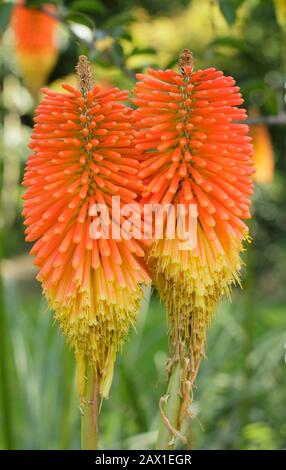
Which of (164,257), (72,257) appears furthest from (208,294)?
(72,257)

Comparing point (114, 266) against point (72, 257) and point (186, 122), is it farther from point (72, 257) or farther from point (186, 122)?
point (186, 122)

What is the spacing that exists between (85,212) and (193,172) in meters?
0.17

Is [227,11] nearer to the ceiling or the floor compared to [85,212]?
nearer to the ceiling

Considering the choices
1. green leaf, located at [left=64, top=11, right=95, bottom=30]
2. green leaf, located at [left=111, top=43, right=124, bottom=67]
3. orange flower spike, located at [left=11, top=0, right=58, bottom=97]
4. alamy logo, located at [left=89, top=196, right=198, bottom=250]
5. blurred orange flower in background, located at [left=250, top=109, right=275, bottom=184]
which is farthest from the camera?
blurred orange flower in background, located at [left=250, top=109, right=275, bottom=184]

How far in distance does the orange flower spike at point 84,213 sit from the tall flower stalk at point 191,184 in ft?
0.12

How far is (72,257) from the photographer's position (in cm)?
110

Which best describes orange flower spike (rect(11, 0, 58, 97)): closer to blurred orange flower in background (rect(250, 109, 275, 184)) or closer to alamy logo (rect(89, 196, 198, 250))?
blurred orange flower in background (rect(250, 109, 275, 184))

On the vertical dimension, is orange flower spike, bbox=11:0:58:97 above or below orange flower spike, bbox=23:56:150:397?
above

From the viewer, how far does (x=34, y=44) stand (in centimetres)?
274

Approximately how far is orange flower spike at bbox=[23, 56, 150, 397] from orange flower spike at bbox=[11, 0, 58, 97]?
1.70m

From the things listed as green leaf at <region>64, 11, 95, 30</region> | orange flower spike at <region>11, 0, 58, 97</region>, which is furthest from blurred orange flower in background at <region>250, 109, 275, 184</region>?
green leaf at <region>64, 11, 95, 30</region>

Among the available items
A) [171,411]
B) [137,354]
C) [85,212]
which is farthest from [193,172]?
[137,354]

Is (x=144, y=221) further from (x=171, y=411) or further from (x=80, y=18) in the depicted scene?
(x=80, y=18)

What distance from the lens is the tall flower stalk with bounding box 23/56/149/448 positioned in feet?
3.43
